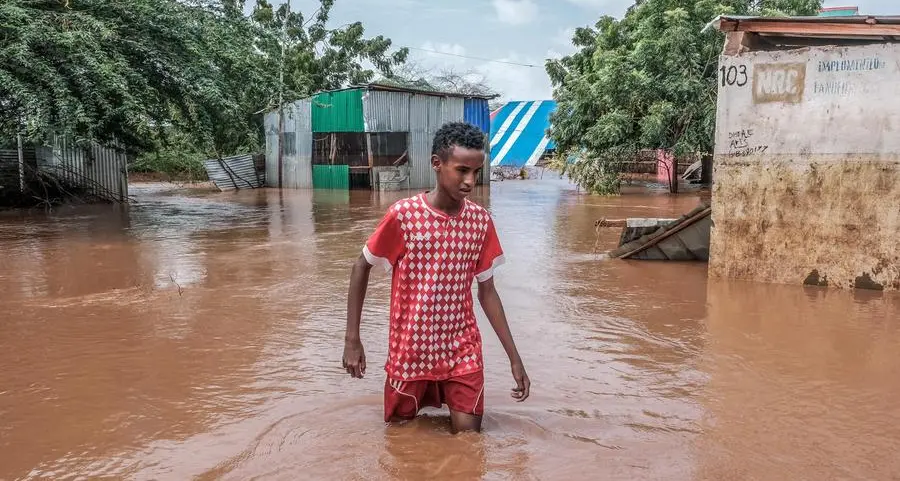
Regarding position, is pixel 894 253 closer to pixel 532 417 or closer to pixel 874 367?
pixel 874 367

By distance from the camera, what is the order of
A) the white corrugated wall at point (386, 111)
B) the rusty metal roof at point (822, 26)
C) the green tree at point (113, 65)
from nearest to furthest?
the rusty metal roof at point (822, 26) → the green tree at point (113, 65) → the white corrugated wall at point (386, 111)

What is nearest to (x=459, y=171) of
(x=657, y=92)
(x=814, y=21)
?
(x=814, y=21)

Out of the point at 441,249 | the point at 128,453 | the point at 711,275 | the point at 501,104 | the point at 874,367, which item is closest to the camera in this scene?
the point at 441,249

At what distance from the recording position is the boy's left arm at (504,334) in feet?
10.3

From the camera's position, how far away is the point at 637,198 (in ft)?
62.5

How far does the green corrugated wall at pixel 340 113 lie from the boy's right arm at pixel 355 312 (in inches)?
811

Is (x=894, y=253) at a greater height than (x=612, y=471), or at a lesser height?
greater

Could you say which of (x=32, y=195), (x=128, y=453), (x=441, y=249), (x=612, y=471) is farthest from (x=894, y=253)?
(x=32, y=195)

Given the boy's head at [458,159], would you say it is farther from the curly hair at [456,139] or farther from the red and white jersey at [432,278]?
the red and white jersey at [432,278]

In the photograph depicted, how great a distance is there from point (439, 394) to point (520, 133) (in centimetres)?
3101

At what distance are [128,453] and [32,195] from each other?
15147 mm

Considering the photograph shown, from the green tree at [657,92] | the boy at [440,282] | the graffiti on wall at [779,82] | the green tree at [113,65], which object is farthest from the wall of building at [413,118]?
the boy at [440,282]

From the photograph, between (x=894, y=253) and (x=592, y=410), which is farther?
(x=894, y=253)

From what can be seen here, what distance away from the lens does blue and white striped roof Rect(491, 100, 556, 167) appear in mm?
32594
